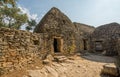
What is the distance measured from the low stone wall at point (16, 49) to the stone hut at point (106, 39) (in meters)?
10.5

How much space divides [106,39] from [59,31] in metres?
8.18

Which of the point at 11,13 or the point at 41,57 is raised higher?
the point at 11,13

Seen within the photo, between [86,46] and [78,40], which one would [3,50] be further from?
[86,46]

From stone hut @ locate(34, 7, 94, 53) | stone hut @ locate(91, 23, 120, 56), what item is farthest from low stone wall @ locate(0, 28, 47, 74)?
stone hut @ locate(91, 23, 120, 56)

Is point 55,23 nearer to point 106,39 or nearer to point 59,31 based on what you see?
point 59,31

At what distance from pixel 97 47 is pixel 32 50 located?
12332 millimetres

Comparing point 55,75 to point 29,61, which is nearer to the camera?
point 55,75

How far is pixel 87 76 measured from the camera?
9.59 m

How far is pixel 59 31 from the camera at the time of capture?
13617 millimetres

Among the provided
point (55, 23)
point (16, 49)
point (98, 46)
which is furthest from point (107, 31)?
point (16, 49)

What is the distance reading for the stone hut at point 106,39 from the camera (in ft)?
59.4

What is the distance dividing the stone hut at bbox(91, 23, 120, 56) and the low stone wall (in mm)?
10530

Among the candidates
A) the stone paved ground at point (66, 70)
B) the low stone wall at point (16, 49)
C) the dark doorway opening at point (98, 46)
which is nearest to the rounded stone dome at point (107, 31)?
the dark doorway opening at point (98, 46)

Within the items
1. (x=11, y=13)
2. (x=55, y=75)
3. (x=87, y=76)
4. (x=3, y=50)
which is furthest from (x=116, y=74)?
(x=11, y=13)
